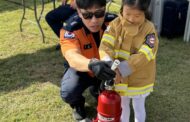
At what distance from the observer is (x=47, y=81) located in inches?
155

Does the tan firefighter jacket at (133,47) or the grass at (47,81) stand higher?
the tan firefighter jacket at (133,47)

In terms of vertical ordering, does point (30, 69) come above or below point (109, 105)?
below

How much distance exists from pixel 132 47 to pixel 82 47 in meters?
0.51

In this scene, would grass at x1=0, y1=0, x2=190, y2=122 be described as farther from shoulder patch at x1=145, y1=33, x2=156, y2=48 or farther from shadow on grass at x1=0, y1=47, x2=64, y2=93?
shoulder patch at x1=145, y1=33, x2=156, y2=48

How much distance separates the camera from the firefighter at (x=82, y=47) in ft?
7.93

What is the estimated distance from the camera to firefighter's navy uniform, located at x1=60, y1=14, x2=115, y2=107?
2.69 metres

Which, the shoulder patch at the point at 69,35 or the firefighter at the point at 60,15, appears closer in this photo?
the shoulder patch at the point at 69,35

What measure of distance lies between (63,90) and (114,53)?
772 mm

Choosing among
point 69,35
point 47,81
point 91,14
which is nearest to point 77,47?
point 69,35

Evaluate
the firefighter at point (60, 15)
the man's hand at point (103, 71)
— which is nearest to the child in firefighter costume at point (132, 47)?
the man's hand at point (103, 71)

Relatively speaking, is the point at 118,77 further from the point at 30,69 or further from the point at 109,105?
the point at 30,69

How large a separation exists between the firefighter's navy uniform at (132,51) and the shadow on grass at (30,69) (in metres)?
1.52

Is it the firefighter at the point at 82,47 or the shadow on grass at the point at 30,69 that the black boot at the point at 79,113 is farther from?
the shadow on grass at the point at 30,69

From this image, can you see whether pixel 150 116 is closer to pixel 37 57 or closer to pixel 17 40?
pixel 37 57
